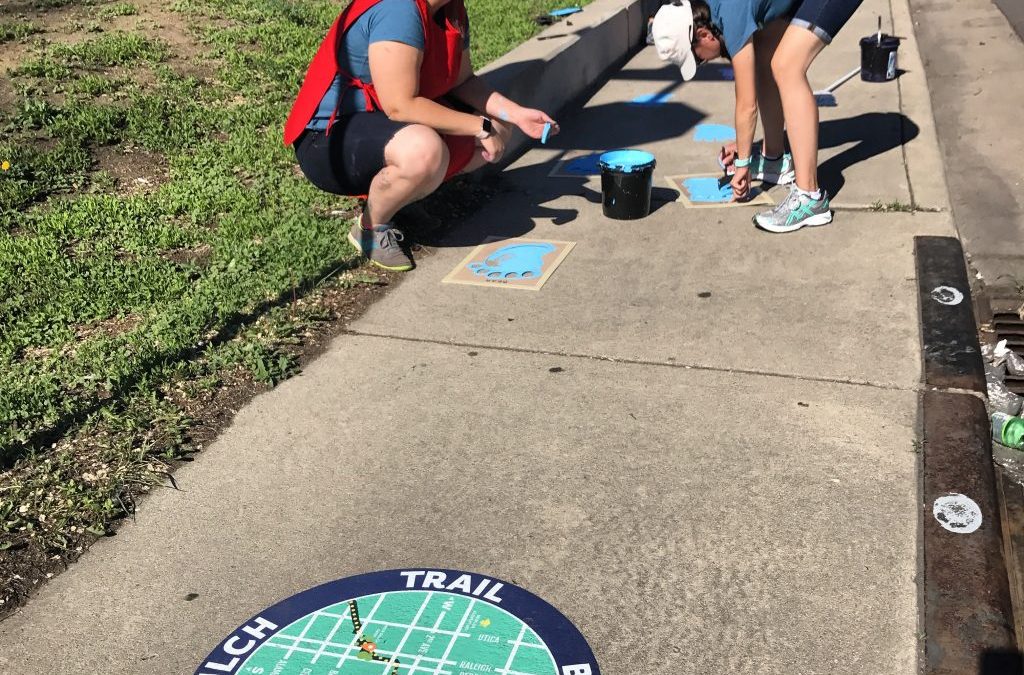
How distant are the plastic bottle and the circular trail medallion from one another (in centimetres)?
180

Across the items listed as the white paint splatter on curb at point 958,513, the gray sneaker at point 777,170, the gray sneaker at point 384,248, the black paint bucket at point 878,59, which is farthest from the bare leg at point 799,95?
the black paint bucket at point 878,59

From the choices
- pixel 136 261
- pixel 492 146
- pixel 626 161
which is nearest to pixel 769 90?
pixel 626 161

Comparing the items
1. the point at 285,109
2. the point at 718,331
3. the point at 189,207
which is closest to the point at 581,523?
the point at 718,331

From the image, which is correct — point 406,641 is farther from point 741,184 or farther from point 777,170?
point 777,170

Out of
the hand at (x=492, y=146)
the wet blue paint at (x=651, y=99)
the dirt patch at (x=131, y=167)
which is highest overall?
the hand at (x=492, y=146)

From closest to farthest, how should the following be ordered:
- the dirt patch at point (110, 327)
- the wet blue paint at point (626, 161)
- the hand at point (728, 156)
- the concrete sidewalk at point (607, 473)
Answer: the concrete sidewalk at point (607, 473) < the dirt patch at point (110, 327) < the wet blue paint at point (626, 161) < the hand at point (728, 156)

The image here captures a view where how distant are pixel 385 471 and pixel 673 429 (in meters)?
0.97

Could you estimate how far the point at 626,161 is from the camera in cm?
521

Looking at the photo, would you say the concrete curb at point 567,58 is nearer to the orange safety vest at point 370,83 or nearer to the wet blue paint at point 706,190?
the wet blue paint at point 706,190

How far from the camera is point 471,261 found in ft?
15.8

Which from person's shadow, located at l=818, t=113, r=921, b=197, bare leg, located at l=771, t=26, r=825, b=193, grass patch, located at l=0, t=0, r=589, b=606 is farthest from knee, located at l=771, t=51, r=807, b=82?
grass patch, located at l=0, t=0, r=589, b=606

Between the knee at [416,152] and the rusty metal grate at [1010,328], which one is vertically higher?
the knee at [416,152]

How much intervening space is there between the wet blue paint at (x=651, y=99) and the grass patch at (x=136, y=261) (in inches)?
46.9

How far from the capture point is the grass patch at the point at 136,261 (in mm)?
3281
